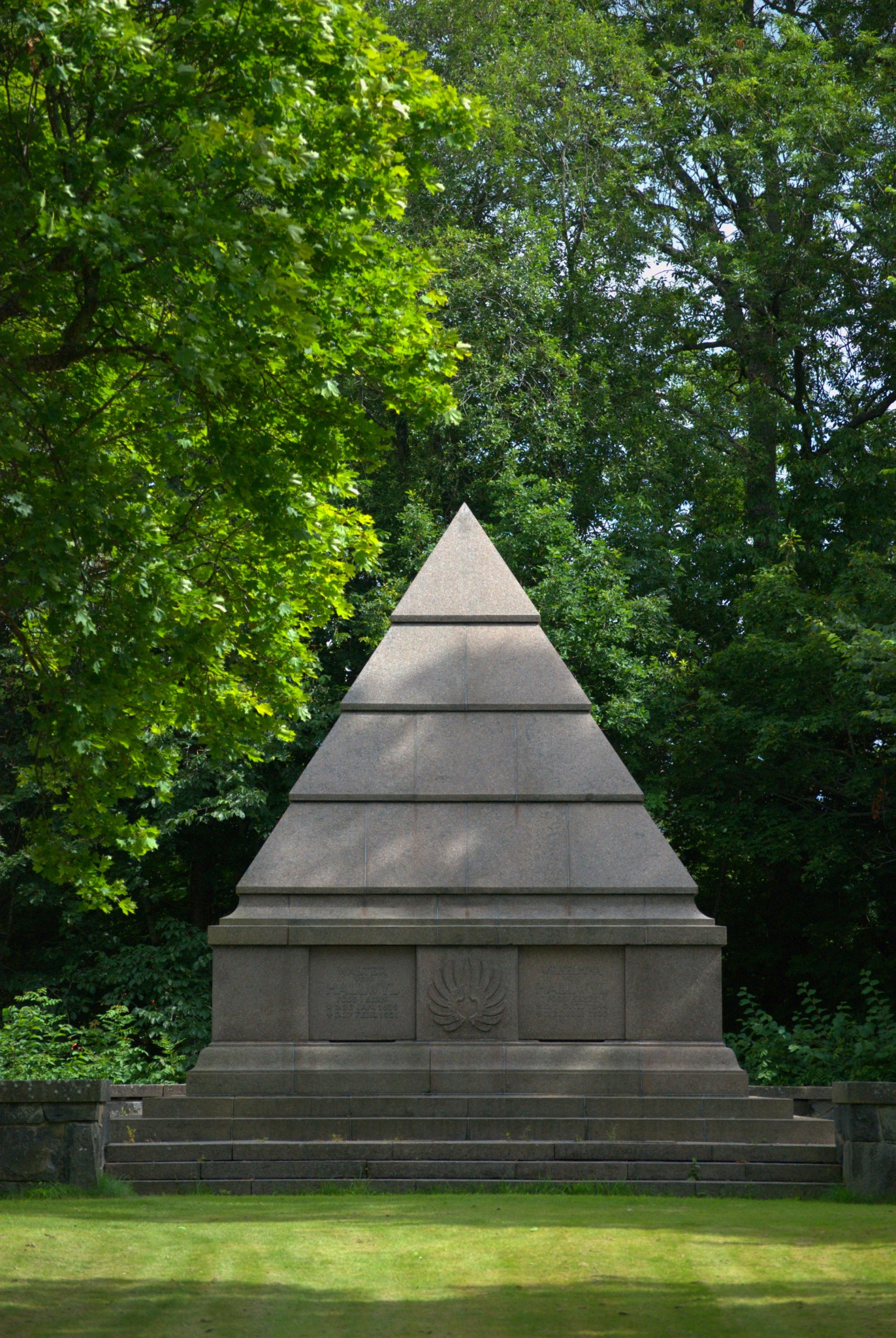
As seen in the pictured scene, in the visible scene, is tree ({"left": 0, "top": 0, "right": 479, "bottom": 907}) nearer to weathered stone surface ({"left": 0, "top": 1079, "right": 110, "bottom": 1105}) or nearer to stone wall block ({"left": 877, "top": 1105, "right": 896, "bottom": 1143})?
weathered stone surface ({"left": 0, "top": 1079, "right": 110, "bottom": 1105})

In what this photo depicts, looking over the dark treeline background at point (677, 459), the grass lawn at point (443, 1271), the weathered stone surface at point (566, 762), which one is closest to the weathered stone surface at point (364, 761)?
the weathered stone surface at point (566, 762)

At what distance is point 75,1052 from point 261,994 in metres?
5.65

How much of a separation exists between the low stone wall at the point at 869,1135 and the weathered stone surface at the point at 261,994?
4.24 m

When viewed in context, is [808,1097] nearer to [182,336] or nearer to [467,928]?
[467,928]

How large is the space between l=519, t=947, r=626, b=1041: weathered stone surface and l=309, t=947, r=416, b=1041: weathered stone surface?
0.92 meters

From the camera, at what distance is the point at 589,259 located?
23453 mm

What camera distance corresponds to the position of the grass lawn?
5.32 meters

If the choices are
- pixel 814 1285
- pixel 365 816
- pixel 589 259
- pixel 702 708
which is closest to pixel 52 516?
pixel 365 816

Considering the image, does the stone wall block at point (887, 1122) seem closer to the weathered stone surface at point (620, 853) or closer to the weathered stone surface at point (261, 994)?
the weathered stone surface at point (620, 853)

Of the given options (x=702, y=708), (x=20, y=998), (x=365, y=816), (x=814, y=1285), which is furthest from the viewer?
(x=702, y=708)

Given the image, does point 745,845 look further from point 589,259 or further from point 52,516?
point 52,516

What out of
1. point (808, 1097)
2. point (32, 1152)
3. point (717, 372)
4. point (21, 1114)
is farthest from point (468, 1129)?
point (717, 372)

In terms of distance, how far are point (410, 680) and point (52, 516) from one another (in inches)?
145

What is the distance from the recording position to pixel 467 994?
1133cm
